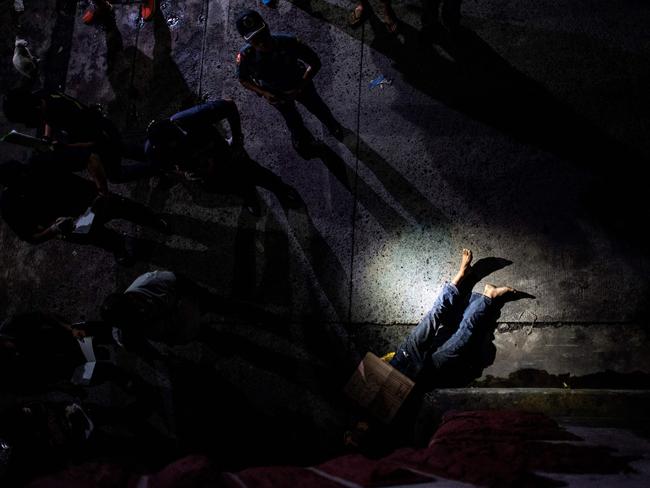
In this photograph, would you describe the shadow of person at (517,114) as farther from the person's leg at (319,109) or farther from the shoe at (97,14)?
the shoe at (97,14)

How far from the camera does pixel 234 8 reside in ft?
20.2

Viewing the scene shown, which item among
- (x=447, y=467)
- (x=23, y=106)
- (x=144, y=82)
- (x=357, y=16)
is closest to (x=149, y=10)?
(x=144, y=82)

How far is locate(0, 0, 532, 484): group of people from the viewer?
413cm

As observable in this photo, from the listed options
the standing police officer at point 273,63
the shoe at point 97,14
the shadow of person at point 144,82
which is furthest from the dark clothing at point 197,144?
the shoe at point 97,14

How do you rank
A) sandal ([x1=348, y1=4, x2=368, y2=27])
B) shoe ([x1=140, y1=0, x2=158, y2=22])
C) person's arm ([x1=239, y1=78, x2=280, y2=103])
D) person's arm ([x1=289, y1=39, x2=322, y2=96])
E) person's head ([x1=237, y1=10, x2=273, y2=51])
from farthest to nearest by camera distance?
shoe ([x1=140, y1=0, x2=158, y2=22]) < sandal ([x1=348, y1=4, x2=368, y2=27]) < person's arm ([x1=239, y1=78, x2=280, y2=103]) < person's arm ([x1=289, y1=39, x2=322, y2=96]) < person's head ([x1=237, y1=10, x2=273, y2=51])

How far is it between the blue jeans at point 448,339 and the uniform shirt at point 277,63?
9.00ft

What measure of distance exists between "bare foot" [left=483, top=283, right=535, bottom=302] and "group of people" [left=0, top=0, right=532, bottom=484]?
10mm

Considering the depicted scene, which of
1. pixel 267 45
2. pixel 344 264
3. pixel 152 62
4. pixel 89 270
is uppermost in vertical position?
pixel 152 62

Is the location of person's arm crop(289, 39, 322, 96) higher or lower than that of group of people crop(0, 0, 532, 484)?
higher

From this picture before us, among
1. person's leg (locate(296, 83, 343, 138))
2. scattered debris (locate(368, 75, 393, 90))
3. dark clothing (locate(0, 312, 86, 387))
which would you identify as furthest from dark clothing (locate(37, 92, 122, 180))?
scattered debris (locate(368, 75, 393, 90))

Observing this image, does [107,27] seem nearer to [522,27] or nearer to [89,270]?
[89,270]

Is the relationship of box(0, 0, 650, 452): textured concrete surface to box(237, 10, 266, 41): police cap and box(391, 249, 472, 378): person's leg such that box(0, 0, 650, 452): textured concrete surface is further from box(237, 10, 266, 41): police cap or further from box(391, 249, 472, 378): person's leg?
box(237, 10, 266, 41): police cap

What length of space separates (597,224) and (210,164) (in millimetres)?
4157

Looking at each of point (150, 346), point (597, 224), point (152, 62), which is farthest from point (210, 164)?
point (597, 224)
